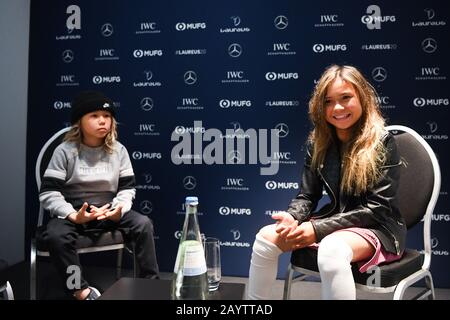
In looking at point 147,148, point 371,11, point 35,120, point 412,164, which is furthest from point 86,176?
point 371,11

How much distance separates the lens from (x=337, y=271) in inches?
55.9

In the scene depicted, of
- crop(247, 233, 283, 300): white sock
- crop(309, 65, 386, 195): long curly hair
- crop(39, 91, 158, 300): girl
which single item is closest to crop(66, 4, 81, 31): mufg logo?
crop(39, 91, 158, 300): girl

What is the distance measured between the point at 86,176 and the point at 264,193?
1270 mm

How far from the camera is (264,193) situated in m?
2.93

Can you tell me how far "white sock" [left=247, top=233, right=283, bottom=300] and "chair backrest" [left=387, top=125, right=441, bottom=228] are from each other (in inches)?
27.1

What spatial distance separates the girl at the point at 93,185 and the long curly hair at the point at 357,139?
111cm

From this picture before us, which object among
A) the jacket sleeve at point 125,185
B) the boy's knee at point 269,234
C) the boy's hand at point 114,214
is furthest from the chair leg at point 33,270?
the boy's knee at point 269,234

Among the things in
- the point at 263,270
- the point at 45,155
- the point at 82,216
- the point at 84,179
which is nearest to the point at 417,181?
the point at 263,270

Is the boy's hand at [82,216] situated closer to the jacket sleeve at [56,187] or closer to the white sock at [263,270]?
the jacket sleeve at [56,187]

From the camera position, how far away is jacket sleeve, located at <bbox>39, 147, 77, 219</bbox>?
2.21 m

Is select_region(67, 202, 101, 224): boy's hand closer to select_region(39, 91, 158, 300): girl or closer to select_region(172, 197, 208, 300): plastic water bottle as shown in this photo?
select_region(39, 91, 158, 300): girl

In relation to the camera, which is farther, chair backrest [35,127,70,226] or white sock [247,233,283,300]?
chair backrest [35,127,70,226]

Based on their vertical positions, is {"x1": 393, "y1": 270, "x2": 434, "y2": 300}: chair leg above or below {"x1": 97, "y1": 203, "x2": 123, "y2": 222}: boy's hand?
below
